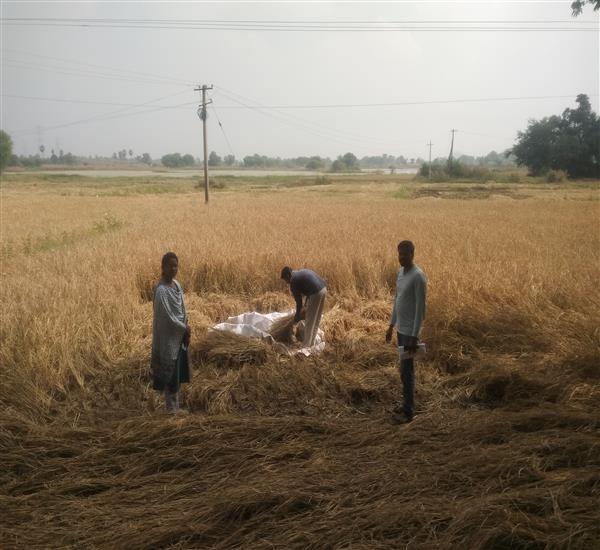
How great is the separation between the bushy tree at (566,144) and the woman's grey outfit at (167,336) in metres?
54.7

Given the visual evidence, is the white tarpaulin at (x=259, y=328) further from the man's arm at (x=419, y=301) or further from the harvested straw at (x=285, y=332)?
the man's arm at (x=419, y=301)

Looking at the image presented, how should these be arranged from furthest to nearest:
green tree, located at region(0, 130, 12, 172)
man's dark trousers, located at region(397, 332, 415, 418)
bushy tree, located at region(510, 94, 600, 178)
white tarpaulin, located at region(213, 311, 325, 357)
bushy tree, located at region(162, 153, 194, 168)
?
bushy tree, located at region(162, 153, 194, 168) → green tree, located at region(0, 130, 12, 172) → bushy tree, located at region(510, 94, 600, 178) → white tarpaulin, located at region(213, 311, 325, 357) → man's dark trousers, located at region(397, 332, 415, 418)

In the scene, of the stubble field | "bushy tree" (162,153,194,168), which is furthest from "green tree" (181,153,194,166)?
the stubble field

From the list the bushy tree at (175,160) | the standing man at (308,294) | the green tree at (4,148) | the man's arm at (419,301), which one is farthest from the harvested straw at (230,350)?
the bushy tree at (175,160)

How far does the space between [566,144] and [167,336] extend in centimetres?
5536

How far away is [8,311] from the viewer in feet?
18.5

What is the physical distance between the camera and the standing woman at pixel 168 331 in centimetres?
379

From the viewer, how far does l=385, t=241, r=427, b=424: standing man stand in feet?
12.3

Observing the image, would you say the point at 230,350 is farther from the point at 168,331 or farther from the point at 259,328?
the point at 168,331

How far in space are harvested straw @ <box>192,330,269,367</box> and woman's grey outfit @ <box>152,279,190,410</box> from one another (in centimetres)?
→ 107

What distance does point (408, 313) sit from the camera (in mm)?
3887

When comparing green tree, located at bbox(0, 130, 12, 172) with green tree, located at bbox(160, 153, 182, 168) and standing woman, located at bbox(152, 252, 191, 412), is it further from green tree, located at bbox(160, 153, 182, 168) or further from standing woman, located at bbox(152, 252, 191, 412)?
standing woman, located at bbox(152, 252, 191, 412)

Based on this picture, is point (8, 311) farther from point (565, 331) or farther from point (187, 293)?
point (565, 331)

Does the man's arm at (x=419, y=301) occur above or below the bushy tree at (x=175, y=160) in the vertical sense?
below
